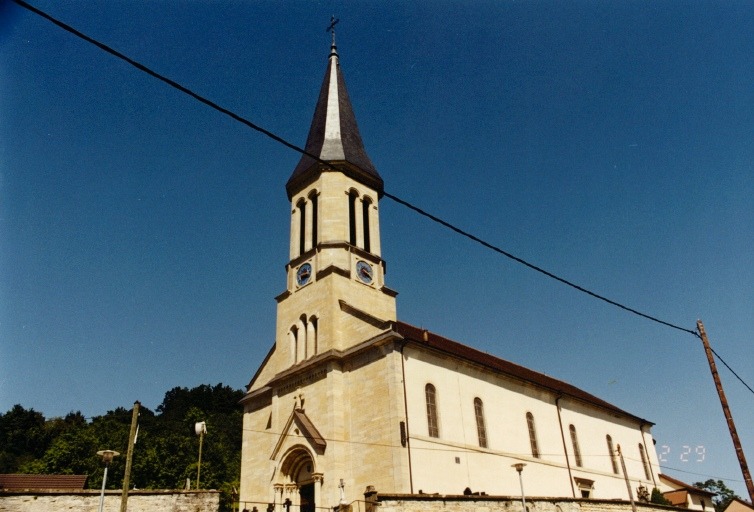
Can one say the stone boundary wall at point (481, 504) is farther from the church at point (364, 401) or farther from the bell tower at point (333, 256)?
the bell tower at point (333, 256)

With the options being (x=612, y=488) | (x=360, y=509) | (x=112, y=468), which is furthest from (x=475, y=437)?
(x=112, y=468)

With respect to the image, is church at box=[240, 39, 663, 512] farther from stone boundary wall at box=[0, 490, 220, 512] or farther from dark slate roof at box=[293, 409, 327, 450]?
stone boundary wall at box=[0, 490, 220, 512]

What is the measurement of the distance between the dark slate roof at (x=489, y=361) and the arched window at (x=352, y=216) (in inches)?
232

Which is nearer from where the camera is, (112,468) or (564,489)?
(564,489)

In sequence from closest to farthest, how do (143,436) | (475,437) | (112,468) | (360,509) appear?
(360,509), (475,437), (112,468), (143,436)

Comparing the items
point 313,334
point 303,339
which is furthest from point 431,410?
point 303,339

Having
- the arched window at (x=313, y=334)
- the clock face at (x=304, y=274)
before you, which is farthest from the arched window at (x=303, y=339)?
the clock face at (x=304, y=274)

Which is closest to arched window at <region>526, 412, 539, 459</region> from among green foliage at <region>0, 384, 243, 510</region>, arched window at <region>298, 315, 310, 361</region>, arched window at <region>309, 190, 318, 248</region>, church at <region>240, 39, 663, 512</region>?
church at <region>240, 39, 663, 512</region>

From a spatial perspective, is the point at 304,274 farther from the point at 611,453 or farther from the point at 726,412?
the point at 611,453

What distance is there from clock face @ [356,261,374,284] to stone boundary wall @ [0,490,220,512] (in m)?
16.0

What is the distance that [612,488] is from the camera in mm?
41969

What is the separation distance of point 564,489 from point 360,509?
51.2 feet

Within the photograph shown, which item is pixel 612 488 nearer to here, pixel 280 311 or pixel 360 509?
pixel 360 509

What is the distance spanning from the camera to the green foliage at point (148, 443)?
64562 mm
